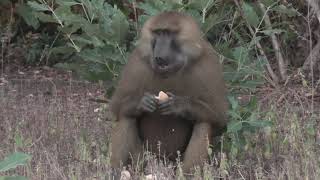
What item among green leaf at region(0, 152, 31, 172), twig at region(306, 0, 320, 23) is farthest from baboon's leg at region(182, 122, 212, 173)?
twig at region(306, 0, 320, 23)

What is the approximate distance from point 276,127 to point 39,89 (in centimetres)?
452

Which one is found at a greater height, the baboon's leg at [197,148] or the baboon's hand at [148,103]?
the baboon's hand at [148,103]

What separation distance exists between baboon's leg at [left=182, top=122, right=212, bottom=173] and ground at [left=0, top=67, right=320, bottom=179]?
0.12 metres

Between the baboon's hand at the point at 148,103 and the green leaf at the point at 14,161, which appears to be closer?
the green leaf at the point at 14,161

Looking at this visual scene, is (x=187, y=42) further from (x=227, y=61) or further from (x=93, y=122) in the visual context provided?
(x=93, y=122)

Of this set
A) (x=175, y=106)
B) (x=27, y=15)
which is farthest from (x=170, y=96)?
(x=27, y=15)

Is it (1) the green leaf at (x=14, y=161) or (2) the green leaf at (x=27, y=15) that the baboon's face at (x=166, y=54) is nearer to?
(1) the green leaf at (x=14, y=161)

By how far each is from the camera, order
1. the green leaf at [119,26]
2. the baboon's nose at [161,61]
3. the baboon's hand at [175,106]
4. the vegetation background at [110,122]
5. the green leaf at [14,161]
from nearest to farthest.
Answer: the green leaf at [14,161] → the baboon's nose at [161,61] → the baboon's hand at [175,106] → the vegetation background at [110,122] → the green leaf at [119,26]

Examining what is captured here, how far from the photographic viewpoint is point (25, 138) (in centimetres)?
773

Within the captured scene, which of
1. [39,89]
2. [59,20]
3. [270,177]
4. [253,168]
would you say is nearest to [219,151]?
[253,168]

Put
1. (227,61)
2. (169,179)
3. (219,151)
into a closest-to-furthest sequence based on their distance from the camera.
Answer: (169,179), (219,151), (227,61)

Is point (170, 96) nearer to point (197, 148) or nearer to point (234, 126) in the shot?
point (197, 148)

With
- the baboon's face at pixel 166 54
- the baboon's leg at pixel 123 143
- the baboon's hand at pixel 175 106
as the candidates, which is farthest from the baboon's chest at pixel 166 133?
the baboon's face at pixel 166 54

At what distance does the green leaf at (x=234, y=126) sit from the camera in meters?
6.41
